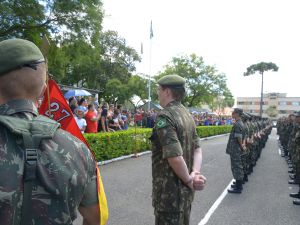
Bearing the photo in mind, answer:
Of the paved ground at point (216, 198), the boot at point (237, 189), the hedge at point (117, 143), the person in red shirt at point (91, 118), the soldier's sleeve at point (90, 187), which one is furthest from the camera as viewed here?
the person in red shirt at point (91, 118)

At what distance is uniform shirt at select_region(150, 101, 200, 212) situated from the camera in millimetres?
2463

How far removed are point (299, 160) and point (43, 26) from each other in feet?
42.1

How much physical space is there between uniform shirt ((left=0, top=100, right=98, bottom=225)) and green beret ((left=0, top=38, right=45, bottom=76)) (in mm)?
140

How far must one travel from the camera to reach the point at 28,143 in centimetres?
113

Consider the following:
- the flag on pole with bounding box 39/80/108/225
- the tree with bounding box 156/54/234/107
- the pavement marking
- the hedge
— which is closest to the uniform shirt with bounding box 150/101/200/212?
the flag on pole with bounding box 39/80/108/225

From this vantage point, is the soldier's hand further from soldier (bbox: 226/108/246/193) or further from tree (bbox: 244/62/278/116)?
tree (bbox: 244/62/278/116)

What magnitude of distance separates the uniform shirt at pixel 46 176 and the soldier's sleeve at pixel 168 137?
3.85ft

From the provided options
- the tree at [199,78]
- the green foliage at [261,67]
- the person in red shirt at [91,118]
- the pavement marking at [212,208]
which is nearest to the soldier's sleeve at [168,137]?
the pavement marking at [212,208]

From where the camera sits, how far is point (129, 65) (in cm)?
5006

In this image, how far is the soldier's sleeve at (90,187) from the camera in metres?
1.34

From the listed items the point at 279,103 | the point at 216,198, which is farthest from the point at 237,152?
the point at 279,103

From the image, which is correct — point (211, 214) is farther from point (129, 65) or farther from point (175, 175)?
point (129, 65)

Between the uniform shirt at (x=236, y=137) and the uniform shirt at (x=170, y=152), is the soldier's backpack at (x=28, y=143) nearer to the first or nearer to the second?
the uniform shirt at (x=170, y=152)

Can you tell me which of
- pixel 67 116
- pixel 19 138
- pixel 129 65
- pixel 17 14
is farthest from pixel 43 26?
pixel 129 65
